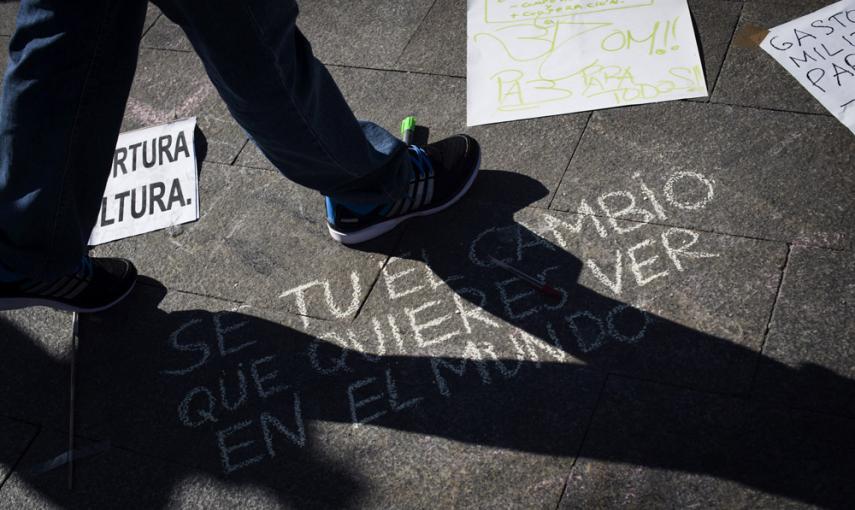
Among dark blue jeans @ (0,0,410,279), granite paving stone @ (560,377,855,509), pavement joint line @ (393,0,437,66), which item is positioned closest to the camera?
granite paving stone @ (560,377,855,509)

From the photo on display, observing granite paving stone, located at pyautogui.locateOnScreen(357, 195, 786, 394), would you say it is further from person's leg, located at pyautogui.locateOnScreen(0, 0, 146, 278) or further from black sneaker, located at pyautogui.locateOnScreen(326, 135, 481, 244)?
person's leg, located at pyautogui.locateOnScreen(0, 0, 146, 278)

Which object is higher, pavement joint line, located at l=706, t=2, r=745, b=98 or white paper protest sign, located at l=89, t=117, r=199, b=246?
pavement joint line, located at l=706, t=2, r=745, b=98

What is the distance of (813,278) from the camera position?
95.3 inches

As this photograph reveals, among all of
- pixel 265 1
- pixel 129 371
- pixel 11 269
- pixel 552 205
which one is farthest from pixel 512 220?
pixel 11 269

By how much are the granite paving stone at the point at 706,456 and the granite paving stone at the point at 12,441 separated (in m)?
1.64

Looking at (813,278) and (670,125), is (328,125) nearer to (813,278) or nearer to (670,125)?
(670,125)

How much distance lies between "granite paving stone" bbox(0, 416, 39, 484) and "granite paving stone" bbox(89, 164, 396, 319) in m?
0.64

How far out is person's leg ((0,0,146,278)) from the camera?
2.18 m

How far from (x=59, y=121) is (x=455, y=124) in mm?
1390

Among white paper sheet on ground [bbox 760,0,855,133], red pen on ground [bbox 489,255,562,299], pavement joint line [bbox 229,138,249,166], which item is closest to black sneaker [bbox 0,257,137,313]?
pavement joint line [bbox 229,138,249,166]

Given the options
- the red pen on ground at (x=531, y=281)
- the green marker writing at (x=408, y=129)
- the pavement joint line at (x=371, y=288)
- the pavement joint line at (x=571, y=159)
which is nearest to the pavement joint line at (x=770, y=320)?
the red pen on ground at (x=531, y=281)

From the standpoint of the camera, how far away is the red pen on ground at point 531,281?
2555mm

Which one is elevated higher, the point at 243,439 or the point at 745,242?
the point at 745,242

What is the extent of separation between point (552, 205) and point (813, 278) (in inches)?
32.0
